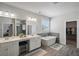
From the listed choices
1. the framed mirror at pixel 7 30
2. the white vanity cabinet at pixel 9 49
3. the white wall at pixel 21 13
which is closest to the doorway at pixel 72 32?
the white wall at pixel 21 13

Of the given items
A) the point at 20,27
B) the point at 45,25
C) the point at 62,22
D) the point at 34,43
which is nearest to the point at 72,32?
the point at 62,22

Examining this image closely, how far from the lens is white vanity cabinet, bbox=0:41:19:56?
6.07 feet

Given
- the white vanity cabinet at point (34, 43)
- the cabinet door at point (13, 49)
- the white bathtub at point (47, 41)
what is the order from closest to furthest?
the cabinet door at point (13, 49)
the white vanity cabinet at point (34, 43)
the white bathtub at point (47, 41)

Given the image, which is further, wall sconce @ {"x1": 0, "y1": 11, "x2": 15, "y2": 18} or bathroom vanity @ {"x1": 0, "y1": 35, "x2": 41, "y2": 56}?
wall sconce @ {"x1": 0, "y1": 11, "x2": 15, "y2": 18}

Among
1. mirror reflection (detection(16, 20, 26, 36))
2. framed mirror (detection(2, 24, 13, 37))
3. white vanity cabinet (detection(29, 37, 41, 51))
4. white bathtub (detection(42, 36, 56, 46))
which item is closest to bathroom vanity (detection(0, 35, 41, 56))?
white vanity cabinet (detection(29, 37, 41, 51))

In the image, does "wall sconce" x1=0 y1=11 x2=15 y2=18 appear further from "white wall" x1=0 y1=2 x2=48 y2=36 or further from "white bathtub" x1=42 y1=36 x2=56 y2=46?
"white bathtub" x1=42 y1=36 x2=56 y2=46

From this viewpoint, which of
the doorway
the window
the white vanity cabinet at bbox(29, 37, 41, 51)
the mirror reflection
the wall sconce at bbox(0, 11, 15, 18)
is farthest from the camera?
the doorway

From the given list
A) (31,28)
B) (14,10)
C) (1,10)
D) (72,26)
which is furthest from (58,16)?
(1,10)

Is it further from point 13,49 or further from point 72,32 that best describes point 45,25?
point 13,49

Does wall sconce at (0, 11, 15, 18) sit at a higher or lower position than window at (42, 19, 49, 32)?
higher

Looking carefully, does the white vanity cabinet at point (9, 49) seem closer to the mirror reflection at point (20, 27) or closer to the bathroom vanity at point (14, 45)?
the bathroom vanity at point (14, 45)

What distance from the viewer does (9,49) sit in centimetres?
200

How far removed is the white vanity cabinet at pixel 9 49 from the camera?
72.8 inches

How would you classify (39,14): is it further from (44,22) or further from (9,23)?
(9,23)
